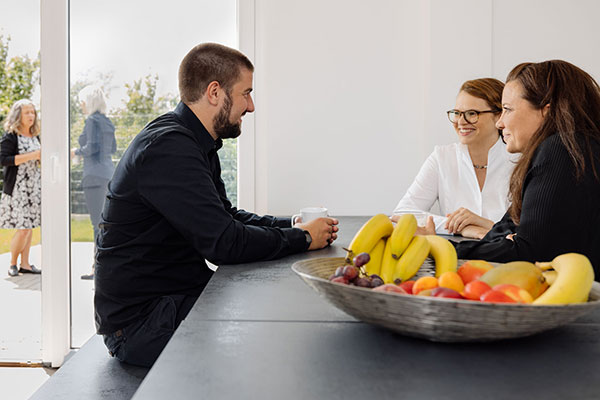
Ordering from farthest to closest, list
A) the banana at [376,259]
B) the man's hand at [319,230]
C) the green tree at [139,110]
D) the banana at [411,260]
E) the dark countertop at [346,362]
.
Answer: the green tree at [139,110]
the man's hand at [319,230]
the banana at [376,259]
the banana at [411,260]
the dark countertop at [346,362]

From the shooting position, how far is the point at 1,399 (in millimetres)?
3018

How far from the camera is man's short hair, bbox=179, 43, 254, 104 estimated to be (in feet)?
7.36

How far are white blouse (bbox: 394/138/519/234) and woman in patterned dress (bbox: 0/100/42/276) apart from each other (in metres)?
2.04

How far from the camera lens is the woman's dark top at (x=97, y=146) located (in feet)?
11.7

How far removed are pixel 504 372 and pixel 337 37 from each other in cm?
293

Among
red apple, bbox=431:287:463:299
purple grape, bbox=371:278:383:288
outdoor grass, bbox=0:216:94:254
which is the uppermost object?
red apple, bbox=431:287:463:299

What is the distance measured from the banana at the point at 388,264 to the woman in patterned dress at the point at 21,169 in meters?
2.68

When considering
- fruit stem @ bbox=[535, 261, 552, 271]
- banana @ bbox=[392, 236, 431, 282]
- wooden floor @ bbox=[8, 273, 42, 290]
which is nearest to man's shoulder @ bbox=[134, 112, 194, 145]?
banana @ bbox=[392, 236, 431, 282]

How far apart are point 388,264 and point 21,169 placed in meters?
2.79

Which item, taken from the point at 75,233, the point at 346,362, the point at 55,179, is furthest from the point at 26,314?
the point at 346,362

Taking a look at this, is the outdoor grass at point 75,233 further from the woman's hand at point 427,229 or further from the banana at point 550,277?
the banana at point 550,277

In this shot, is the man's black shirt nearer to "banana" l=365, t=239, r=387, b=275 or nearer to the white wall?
"banana" l=365, t=239, r=387, b=275

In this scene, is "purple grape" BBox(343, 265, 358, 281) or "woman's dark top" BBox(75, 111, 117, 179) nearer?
"purple grape" BBox(343, 265, 358, 281)

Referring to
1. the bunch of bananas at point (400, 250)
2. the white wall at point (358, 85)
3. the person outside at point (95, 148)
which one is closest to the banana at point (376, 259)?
the bunch of bananas at point (400, 250)
